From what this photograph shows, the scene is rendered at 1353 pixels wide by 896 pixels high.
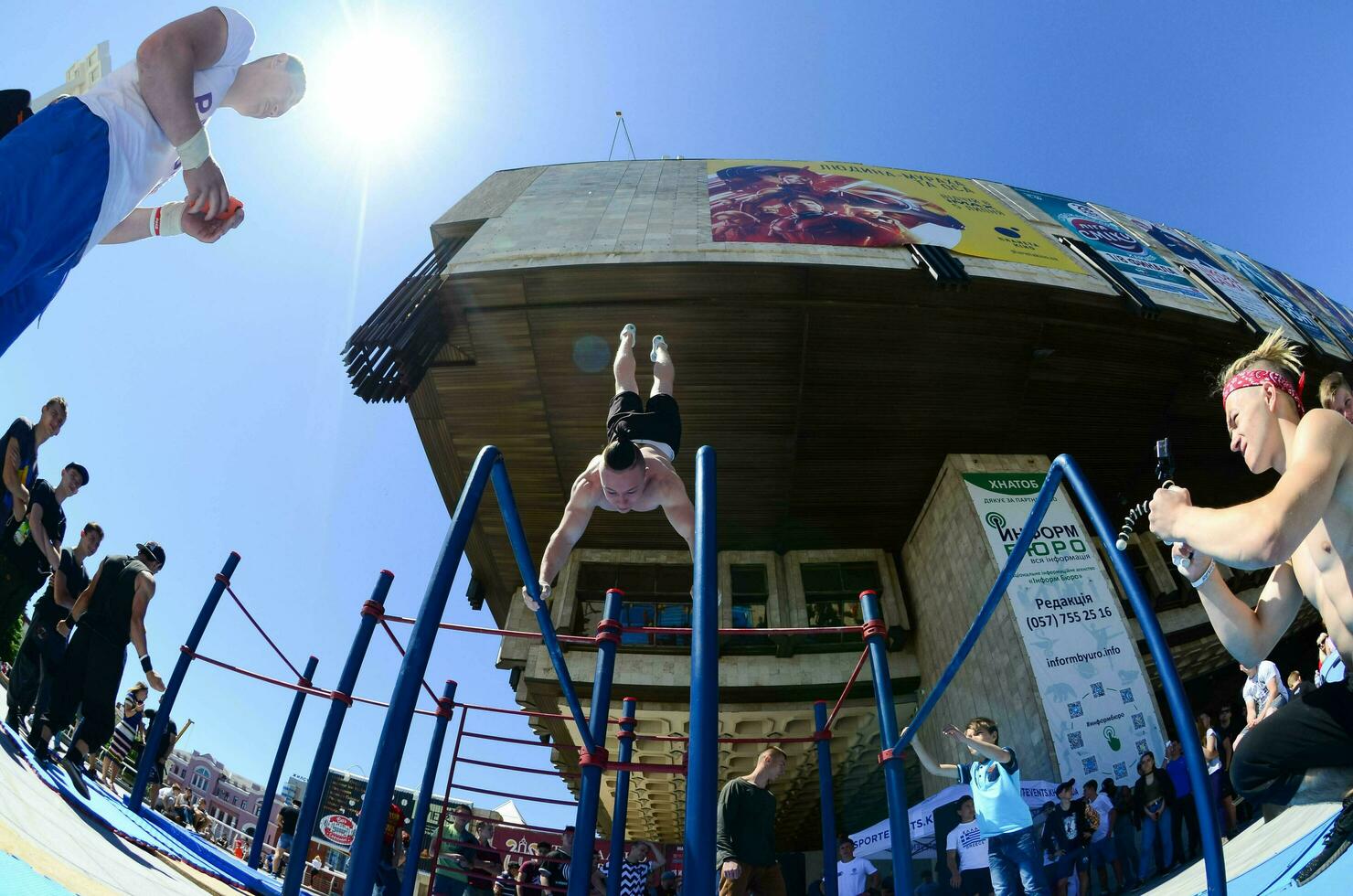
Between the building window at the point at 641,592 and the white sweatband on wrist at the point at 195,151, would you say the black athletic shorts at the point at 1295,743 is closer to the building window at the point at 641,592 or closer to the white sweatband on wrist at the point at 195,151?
the white sweatband on wrist at the point at 195,151

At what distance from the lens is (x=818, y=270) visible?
10930 millimetres

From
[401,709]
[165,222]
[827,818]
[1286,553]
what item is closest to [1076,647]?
[827,818]

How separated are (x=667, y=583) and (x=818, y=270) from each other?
25.8ft

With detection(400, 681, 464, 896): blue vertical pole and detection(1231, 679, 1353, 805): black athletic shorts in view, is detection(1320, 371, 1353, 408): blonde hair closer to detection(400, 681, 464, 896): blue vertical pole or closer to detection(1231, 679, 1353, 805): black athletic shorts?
detection(1231, 679, 1353, 805): black athletic shorts

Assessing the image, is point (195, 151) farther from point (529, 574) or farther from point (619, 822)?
point (619, 822)

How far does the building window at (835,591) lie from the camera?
14.4m

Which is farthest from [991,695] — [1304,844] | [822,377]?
[1304,844]

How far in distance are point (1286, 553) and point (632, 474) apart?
291cm

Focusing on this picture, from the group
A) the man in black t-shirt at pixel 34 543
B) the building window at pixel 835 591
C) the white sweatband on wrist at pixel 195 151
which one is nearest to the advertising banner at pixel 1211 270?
the building window at pixel 835 591

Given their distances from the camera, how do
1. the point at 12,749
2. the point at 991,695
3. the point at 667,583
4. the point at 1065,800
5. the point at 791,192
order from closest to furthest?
the point at 12,749
the point at 1065,800
the point at 991,695
the point at 791,192
the point at 667,583

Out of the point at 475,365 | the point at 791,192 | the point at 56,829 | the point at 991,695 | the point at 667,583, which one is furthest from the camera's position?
the point at 667,583

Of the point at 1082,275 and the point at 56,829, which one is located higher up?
the point at 1082,275

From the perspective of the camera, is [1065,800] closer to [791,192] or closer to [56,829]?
[56,829]

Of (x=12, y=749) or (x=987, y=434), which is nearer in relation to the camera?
(x=12, y=749)
